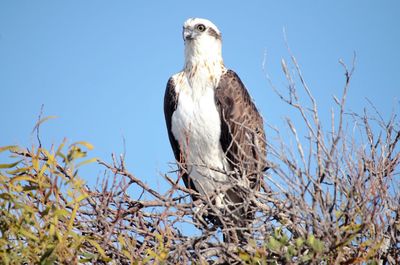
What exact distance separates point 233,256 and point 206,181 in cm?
334

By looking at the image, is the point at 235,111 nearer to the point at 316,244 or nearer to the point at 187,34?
the point at 187,34

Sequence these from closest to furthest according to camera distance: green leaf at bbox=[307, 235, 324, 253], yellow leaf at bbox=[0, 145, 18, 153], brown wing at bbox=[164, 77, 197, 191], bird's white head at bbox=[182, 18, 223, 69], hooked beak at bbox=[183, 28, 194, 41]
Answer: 1. green leaf at bbox=[307, 235, 324, 253]
2. yellow leaf at bbox=[0, 145, 18, 153]
3. brown wing at bbox=[164, 77, 197, 191]
4. bird's white head at bbox=[182, 18, 223, 69]
5. hooked beak at bbox=[183, 28, 194, 41]

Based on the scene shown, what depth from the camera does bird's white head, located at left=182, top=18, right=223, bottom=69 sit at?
7453mm

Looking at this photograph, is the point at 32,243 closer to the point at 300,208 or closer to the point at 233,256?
the point at 233,256

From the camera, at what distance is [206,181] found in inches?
294

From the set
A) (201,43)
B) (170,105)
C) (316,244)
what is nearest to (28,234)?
(316,244)

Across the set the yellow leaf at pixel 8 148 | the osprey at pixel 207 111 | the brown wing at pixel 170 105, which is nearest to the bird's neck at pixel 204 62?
the osprey at pixel 207 111

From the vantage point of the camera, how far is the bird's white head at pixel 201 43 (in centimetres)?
745

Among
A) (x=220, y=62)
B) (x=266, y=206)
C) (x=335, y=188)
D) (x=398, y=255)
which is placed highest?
(x=220, y=62)

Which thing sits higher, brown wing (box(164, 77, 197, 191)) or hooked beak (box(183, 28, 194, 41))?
hooked beak (box(183, 28, 194, 41))

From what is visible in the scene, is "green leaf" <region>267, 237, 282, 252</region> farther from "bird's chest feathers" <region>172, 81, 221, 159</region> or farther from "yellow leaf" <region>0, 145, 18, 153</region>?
"bird's chest feathers" <region>172, 81, 221, 159</region>

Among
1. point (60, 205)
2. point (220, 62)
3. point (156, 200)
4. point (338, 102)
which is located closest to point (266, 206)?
point (156, 200)

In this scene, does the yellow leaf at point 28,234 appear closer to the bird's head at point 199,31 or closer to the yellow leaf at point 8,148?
the yellow leaf at point 8,148

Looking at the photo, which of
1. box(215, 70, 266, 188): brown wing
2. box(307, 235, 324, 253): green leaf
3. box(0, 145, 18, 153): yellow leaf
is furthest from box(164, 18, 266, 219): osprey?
box(307, 235, 324, 253): green leaf
